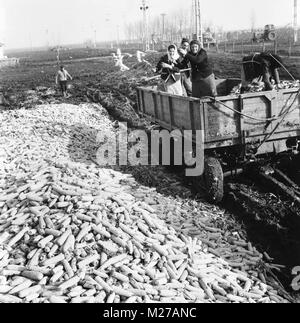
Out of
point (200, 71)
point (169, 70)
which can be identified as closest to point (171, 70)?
point (169, 70)

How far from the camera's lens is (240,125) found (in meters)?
7.10

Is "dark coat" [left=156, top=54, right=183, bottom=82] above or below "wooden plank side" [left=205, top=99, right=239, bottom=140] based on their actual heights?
above

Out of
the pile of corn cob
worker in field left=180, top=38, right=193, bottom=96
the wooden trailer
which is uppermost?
worker in field left=180, top=38, right=193, bottom=96

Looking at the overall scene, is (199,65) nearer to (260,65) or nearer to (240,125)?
(260,65)

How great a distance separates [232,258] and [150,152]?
5613mm

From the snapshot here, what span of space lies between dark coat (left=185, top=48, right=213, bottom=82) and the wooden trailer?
1.03 m

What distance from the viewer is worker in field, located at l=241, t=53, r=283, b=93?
7879 millimetres

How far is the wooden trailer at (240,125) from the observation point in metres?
6.96

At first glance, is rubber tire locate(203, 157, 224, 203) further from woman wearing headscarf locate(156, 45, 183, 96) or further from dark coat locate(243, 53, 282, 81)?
woman wearing headscarf locate(156, 45, 183, 96)

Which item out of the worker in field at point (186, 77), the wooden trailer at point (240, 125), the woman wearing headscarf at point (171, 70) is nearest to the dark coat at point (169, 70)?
the woman wearing headscarf at point (171, 70)

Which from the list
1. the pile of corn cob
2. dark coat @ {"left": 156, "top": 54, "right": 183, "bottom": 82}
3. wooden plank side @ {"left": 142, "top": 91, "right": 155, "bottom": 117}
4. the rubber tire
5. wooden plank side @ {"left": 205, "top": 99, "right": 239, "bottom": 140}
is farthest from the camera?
wooden plank side @ {"left": 142, "top": 91, "right": 155, "bottom": 117}

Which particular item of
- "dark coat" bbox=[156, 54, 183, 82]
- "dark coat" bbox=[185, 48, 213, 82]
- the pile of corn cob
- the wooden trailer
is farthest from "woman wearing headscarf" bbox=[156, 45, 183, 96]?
the pile of corn cob

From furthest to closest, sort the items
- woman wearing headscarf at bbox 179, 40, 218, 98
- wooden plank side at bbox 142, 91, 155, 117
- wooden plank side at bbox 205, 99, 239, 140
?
wooden plank side at bbox 142, 91, 155, 117
woman wearing headscarf at bbox 179, 40, 218, 98
wooden plank side at bbox 205, 99, 239, 140

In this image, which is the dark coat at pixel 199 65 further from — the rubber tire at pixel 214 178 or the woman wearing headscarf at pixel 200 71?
the rubber tire at pixel 214 178
